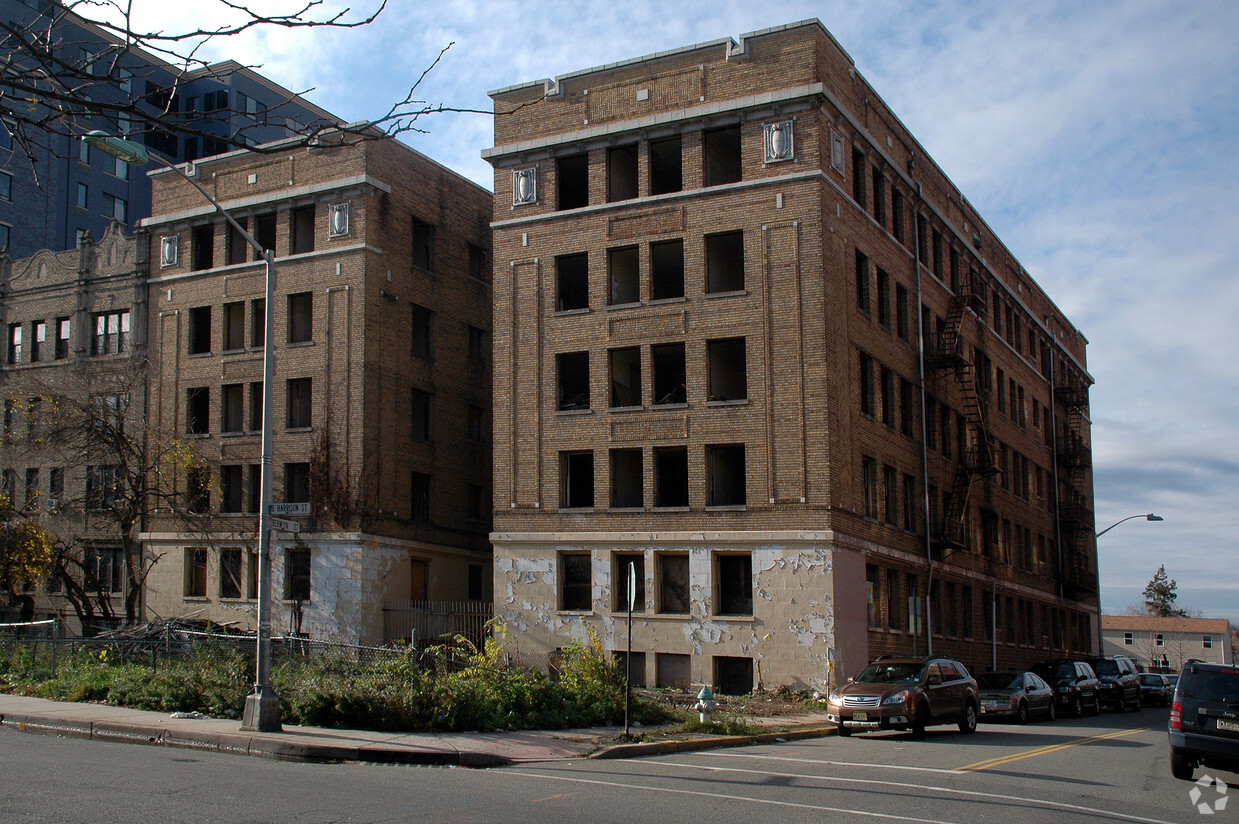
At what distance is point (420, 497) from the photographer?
3922 cm

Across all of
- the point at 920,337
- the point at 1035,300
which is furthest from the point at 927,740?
the point at 1035,300

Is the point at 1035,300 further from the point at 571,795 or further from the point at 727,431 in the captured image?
the point at 571,795

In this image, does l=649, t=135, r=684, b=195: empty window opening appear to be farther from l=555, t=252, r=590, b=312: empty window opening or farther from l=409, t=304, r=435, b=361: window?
l=409, t=304, r=435, b=361: window

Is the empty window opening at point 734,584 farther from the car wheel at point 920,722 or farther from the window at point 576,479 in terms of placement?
the car wheel at point 920,722

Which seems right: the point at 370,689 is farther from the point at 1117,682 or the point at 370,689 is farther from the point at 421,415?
the point at 1117,682

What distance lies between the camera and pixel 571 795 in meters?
12.3

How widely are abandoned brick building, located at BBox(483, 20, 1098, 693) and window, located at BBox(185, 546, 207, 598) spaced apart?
11635mm

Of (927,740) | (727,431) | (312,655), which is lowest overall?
(927,740)

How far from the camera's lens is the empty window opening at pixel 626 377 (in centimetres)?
3350

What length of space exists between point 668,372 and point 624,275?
11.0ft

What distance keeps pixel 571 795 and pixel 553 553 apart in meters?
20.7

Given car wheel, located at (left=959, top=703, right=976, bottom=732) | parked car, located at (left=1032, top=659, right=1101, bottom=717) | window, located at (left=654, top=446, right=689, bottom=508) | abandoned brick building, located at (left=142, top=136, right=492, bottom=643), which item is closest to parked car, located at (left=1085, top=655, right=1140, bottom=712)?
parked car, located at (left=1032, top=659, right=1101, bottom=717)

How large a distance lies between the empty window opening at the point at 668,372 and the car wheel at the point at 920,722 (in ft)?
41.8

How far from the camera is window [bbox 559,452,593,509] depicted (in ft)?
110
